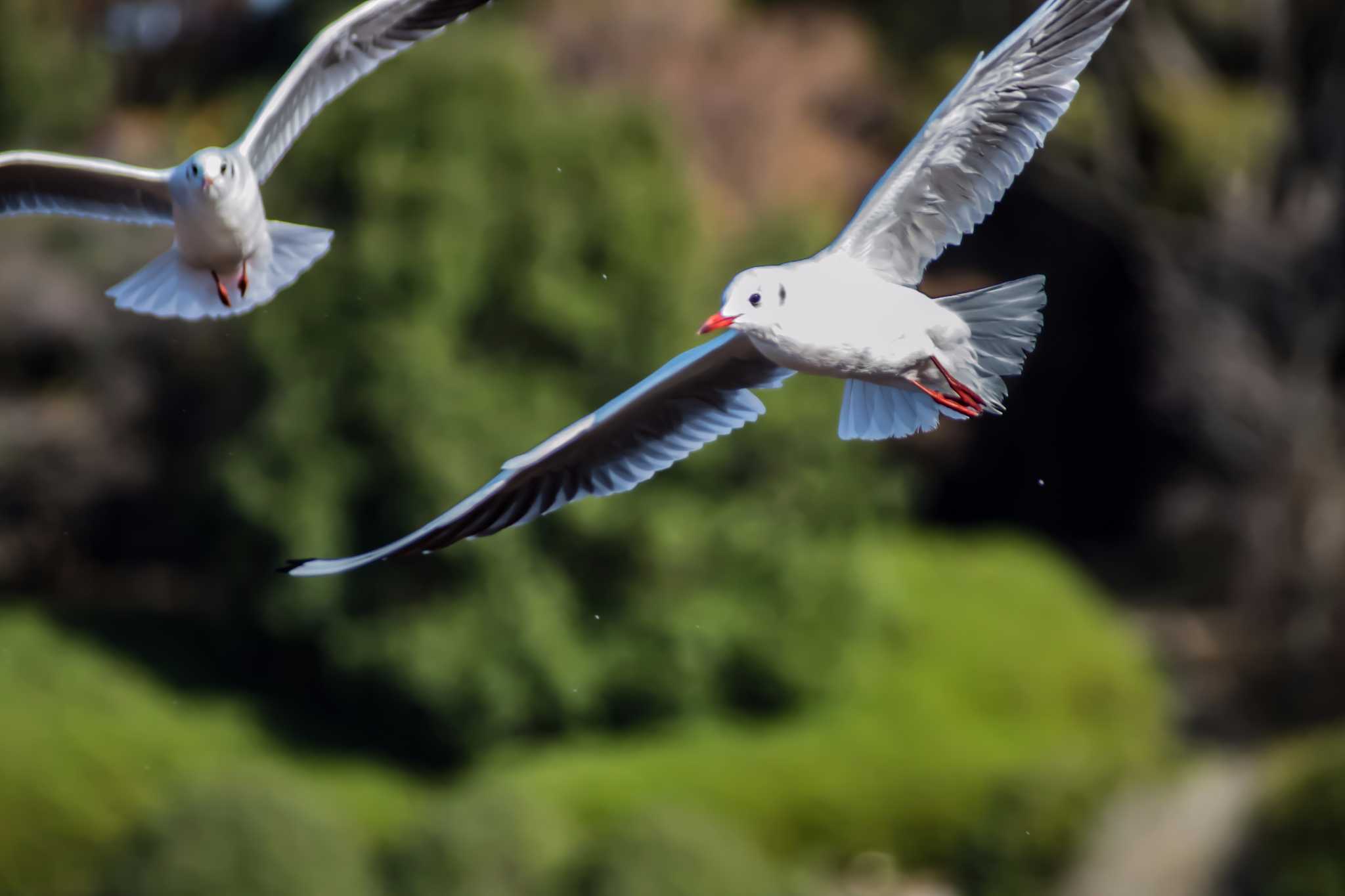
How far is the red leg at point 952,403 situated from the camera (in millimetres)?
2904

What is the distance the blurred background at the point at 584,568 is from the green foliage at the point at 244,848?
16 mm

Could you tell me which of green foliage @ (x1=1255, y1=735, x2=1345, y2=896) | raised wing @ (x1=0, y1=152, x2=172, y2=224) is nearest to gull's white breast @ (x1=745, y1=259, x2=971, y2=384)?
raised wing @ (x1=0, y1=152, x2=172, y2=224)

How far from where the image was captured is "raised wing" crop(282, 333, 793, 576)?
3.15 metres

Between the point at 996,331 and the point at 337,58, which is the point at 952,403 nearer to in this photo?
the point at 996,331

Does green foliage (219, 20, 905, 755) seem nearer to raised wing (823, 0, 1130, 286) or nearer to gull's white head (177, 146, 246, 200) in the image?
gull's white head (177, 146, 246, 200)

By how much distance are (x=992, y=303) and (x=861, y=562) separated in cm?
699

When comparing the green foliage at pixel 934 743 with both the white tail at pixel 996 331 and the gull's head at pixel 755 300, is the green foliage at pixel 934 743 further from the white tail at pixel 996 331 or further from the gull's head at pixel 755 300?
the gull's head at pixel 755 300

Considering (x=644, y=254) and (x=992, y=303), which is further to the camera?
(x=644, y=254)

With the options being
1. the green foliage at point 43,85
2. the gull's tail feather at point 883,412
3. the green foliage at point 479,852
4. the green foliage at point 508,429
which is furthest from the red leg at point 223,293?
the green foliage at point 43,85

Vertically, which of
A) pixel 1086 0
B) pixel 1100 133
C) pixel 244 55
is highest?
pixel 1100 133

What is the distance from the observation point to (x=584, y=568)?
945 centimetres

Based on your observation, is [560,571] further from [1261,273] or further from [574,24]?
[1261,273]

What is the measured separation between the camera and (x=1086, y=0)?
2.99 metres

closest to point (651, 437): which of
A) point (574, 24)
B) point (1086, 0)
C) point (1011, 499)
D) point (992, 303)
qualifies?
point (992, 303)
